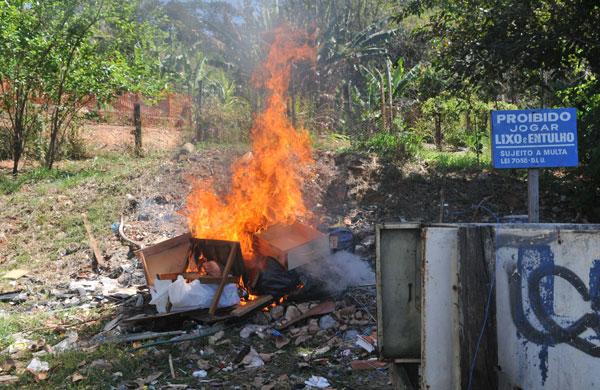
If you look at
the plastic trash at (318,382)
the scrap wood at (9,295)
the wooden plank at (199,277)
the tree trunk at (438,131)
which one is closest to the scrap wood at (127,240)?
the scrap wood at (9,295)

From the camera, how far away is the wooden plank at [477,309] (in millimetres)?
2775

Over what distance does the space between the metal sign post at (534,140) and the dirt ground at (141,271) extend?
2116mm

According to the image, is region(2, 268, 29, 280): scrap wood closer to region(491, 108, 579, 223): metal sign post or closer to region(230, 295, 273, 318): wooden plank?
region(230, 295, 273, 318): wooden plank

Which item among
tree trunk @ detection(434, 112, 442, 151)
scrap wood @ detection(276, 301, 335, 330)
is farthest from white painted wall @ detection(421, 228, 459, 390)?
tree trunk @ detection(434, 112, 442, 151)

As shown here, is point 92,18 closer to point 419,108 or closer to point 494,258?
point 419,108

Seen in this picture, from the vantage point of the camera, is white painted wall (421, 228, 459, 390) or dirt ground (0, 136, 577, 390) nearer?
white painted wall (421, 228, 459, 390)

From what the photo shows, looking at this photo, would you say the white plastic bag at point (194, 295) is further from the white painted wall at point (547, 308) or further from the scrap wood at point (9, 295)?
the white painted wall at point (547, 308)

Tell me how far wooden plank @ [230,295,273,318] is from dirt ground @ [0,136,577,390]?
12cm

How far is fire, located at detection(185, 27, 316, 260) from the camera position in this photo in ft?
23.5

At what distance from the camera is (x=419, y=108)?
51.7ft

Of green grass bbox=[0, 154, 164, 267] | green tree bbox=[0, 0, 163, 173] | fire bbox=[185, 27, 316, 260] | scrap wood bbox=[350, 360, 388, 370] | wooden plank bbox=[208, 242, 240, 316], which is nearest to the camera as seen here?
scrap wood bbox=[350, 360, 388, 370]

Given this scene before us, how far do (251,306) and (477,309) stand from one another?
3.35 meters

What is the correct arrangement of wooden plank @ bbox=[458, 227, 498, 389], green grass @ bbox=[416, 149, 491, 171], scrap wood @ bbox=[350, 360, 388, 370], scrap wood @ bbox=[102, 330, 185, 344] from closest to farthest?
wooden plank @ bbox=[458, 227, 498, 389] < scrap wood @ bbox=[350, 360, 388, 370] < scrap wood @ bbox=[102, 330, 185, 344] < green grass @ bbox=[416, 149, 491, 171]

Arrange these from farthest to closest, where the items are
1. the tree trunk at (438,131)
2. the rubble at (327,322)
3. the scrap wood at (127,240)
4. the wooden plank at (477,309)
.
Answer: the tree trunk at (438,131)
the scrap wood at (127,240)
the rubble at (327,322)
the wooden plank at (477,309)
